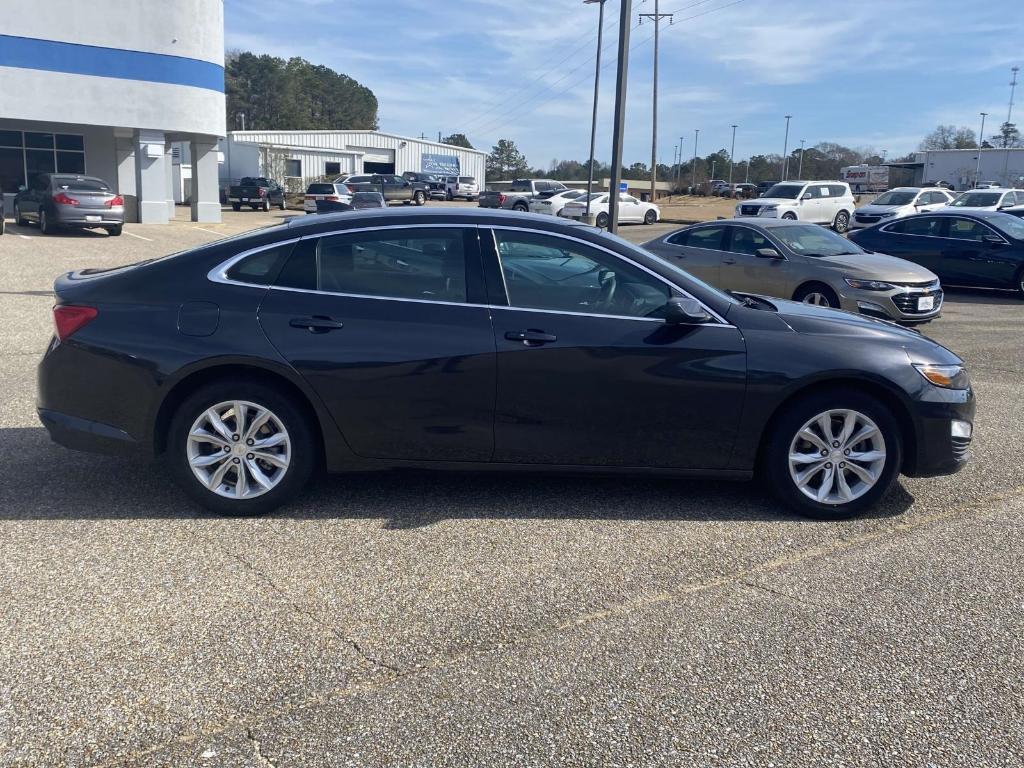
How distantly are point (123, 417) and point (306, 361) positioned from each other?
3.34ft

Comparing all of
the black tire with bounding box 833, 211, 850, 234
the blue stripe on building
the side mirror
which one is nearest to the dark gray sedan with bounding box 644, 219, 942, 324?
the side mirror

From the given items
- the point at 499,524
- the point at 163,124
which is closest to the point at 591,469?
the point at 499,524

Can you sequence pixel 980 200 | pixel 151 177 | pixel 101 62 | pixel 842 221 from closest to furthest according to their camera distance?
pixel 101 62 < pixel 151 177 < pixel 980 200 < pixel 842 221

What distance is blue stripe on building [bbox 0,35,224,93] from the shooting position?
26.8 metres

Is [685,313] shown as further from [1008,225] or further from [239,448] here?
[1008,225]

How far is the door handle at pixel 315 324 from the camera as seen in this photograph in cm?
483

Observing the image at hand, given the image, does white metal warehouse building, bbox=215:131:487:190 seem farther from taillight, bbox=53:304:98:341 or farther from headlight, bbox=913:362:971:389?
headlight, bbox=913:362:971:389

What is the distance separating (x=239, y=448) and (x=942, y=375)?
378 cm

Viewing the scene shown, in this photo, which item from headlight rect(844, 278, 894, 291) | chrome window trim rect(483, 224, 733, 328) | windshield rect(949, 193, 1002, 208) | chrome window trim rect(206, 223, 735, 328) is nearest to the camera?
chrome window trim rect(206, 223, 735, 328)

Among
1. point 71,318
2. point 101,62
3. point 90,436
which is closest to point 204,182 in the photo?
point 101,62

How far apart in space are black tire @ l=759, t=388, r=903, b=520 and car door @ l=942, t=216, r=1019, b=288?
1296 centimetres

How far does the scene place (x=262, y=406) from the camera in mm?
4836

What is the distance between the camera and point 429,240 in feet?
Result: 16.5

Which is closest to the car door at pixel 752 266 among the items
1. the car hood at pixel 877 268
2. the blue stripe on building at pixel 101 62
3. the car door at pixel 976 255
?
the car hood at pixel 877 268
